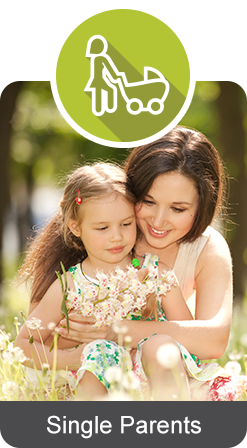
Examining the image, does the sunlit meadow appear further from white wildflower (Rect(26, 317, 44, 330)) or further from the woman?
the woman

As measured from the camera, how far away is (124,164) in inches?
105

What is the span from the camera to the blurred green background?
237 centimetres

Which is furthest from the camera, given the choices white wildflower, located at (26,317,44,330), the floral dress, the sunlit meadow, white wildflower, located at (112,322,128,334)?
white wildflower, located at (26,317,44,330)

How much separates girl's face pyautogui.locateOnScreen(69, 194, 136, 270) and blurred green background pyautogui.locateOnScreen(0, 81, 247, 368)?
0.41 meters

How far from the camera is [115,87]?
217 centimetres

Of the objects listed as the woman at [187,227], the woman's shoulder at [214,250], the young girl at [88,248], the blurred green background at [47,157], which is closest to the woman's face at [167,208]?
the woman at [187,227]

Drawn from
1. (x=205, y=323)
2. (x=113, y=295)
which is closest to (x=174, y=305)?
(x=205, y=323)

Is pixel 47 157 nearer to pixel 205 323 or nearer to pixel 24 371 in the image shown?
pixel 24 371

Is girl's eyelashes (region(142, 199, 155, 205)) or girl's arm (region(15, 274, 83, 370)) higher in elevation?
girl's eyelashes (region(142, 199, 155, 205))

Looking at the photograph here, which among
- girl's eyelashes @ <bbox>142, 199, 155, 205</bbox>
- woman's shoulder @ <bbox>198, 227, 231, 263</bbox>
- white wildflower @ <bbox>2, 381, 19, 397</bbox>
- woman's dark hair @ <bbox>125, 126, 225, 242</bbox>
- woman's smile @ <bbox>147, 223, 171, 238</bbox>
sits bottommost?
white wildflower @ <bbox>2, 381, 19, 397</bbox>

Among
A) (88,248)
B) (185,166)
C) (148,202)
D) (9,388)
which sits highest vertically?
(185,166)

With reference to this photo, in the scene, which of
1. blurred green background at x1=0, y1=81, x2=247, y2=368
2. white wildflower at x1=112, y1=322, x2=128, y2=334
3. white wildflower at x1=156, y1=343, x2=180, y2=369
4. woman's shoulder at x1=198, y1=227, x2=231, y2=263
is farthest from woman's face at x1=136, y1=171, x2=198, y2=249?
white wildflower at x1=156, y1=343, x2=180, y2=369

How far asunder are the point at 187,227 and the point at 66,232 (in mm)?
661
